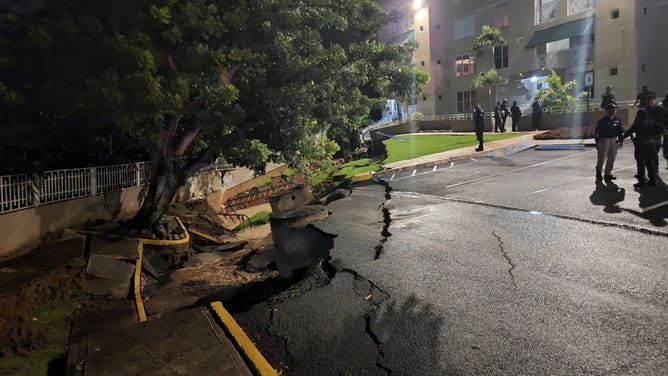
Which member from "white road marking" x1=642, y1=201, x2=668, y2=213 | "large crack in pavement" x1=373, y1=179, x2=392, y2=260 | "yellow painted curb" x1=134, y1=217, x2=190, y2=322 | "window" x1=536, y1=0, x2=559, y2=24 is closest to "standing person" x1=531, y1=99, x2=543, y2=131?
"window" x1=536, y1=0, x2=559, y2=24

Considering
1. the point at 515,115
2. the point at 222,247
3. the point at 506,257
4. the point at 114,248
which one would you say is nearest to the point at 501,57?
the point at 515,115

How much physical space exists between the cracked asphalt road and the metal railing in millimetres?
5237

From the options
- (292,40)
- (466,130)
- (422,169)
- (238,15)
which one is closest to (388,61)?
(466,130)

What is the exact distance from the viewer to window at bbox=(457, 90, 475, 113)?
1461 inches

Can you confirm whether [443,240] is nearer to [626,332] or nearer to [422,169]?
[626,332]

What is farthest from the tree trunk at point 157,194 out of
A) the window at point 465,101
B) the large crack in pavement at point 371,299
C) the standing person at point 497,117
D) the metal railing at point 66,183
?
the window at point 465,101

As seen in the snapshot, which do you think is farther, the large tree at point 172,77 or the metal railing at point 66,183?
the metal railing at point 66,183

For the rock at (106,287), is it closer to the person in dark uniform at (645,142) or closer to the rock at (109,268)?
the rock at (109,268)

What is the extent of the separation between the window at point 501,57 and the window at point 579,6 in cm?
526

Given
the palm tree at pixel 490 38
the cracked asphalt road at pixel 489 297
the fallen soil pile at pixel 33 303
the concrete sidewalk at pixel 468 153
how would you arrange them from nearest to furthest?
the cracked asphalt road at pixel 489 297 < the fallen soil pile at pixel 33 303 < the concrete sidewalk at pixel 468 153 < the palm tree at pixel 490 38

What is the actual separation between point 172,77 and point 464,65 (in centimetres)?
3450

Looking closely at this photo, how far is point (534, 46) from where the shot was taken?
3164cm

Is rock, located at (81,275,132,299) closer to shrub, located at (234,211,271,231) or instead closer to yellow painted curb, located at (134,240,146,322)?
yellow painted curb, located at (134,240,146,322)

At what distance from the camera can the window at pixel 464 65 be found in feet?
123
